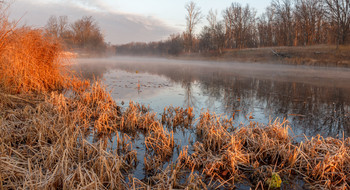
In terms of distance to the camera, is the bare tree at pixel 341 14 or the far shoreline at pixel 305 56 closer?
the far shoreline at pixel 305 56

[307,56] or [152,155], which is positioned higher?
[307,56]

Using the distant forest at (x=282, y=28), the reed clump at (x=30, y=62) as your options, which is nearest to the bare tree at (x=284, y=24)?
the distant forest at (x=282, y=28)

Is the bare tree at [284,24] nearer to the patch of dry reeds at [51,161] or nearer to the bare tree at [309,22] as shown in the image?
the bare tree at [309,22]

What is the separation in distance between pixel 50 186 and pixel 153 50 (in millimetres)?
107665

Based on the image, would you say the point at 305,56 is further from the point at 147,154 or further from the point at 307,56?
the point at 147,154

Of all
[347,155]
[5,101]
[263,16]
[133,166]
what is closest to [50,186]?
[133,166]

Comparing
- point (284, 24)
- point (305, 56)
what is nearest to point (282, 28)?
point (284, 24)

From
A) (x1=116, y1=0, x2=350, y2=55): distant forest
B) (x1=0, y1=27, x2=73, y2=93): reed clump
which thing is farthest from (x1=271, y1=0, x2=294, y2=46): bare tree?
(x1=0, y1=27, x2=73, y2=93): reed clump

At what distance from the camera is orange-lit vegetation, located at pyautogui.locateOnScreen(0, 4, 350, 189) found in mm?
2722

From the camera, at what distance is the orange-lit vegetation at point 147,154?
8.93 feet

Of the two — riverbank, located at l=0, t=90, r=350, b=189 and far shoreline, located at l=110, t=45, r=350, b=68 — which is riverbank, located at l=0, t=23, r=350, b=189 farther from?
far shoreline, located at l=110, t=45, r=350, b=68

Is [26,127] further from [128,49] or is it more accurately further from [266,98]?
[128,49]

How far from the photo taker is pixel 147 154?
12.7 ft

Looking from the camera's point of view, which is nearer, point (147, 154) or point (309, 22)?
point (147, 154)
